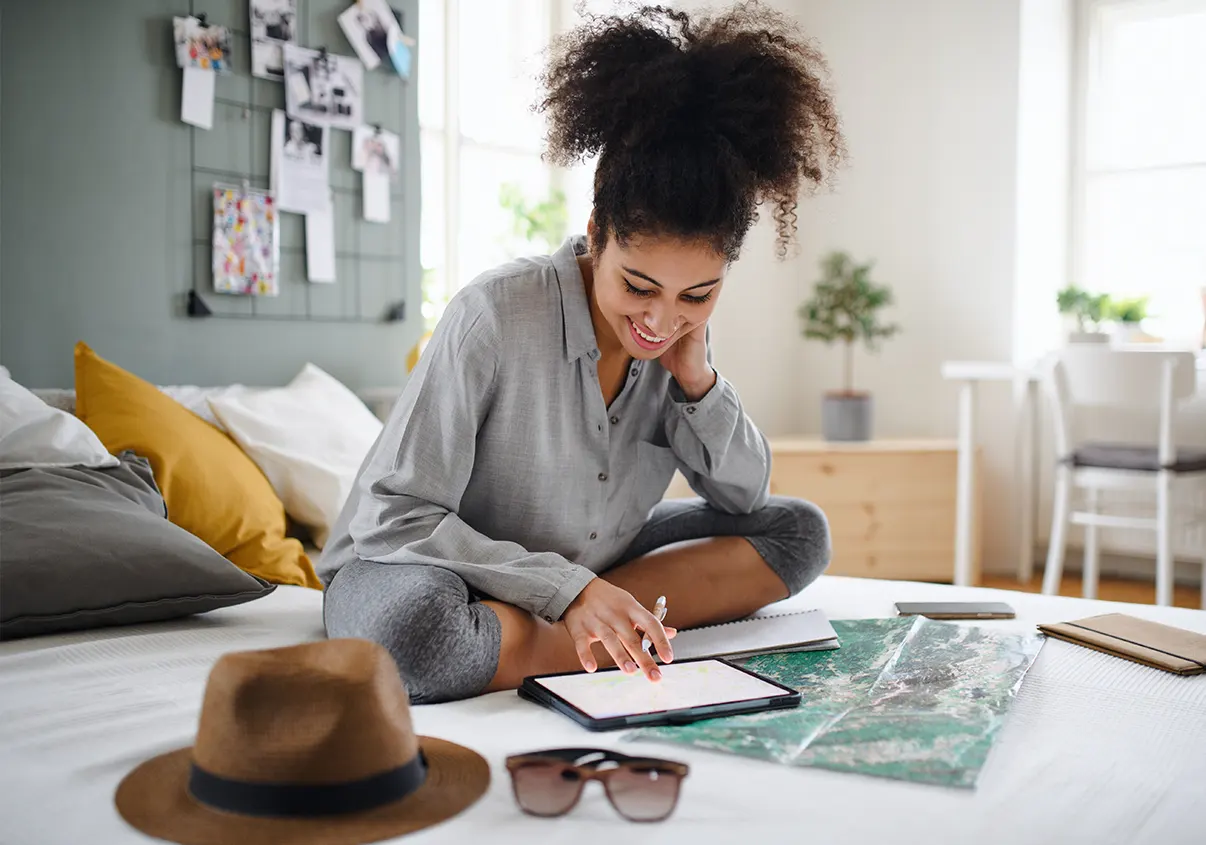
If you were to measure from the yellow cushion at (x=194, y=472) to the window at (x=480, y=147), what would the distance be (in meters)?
1.51

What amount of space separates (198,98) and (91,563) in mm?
1207

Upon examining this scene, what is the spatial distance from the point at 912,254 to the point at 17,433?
338cm

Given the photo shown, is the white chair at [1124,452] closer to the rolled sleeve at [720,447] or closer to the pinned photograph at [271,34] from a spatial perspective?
the rolled sleeve at [720,447]

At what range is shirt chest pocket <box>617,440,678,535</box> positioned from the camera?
1552 millimetres

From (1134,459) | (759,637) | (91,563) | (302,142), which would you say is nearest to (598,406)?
(759,637)

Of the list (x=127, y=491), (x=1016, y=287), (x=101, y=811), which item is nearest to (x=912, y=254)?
(x=1016, y=287)

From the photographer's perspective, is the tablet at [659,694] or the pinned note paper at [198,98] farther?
the pinned note paper at [198,98]

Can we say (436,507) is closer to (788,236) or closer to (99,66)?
(788,236)

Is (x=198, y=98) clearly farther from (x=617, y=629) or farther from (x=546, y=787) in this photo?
(x=546, y=787)

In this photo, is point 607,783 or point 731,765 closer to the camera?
point 607,783

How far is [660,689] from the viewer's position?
1.13 m

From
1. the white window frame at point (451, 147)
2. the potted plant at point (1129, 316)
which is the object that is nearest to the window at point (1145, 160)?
the potted plant at point (1129, 316)

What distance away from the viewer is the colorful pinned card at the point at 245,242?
7.53 ft

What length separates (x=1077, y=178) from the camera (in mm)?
4148
